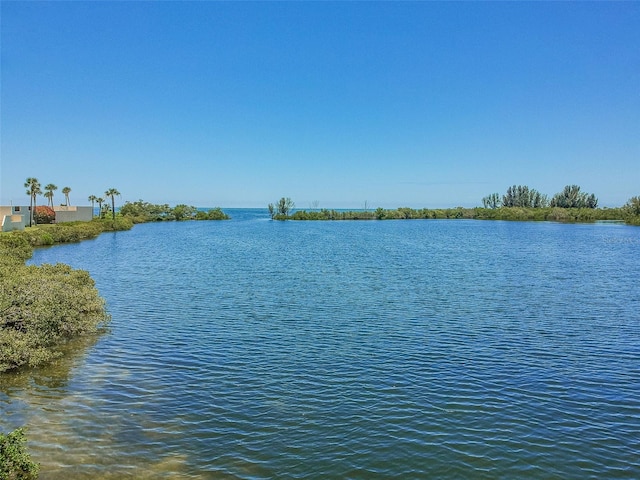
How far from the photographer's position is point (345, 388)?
57.4ft

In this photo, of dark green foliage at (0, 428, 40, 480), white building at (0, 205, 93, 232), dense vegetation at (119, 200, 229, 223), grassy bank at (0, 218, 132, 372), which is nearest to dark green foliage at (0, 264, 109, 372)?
grassy bank at (0, 218, 132, 372)

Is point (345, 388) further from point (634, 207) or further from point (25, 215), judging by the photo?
point (634, 207)

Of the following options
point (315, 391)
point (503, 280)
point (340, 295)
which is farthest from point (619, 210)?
point (315, 391)

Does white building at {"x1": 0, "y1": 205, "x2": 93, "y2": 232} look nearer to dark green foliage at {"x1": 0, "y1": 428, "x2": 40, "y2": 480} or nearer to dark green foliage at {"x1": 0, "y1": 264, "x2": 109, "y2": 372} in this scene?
dark green foliage at {"x1": 0, "y1": 264, "x2": 109, "y2": 372}

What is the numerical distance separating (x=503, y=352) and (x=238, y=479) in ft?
47.2

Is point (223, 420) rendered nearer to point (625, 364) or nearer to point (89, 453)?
point (89, 453)

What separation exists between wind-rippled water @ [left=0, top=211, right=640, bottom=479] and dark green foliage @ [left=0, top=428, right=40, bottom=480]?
1.37 ft

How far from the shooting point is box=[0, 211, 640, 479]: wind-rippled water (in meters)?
12.7

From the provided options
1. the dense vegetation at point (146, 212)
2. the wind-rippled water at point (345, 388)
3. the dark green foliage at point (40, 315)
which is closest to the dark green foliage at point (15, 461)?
the wind-rippled water at point (345, 388)

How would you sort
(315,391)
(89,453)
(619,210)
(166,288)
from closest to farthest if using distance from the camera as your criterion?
1. (89,453)
2. (315,391)
3. (166,288)
4. (619,210)

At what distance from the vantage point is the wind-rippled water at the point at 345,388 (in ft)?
41.7

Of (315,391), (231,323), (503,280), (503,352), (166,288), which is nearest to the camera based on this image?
(315,391)

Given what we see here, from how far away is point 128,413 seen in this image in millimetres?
15242

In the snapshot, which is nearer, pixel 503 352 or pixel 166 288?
pixel 503 352
